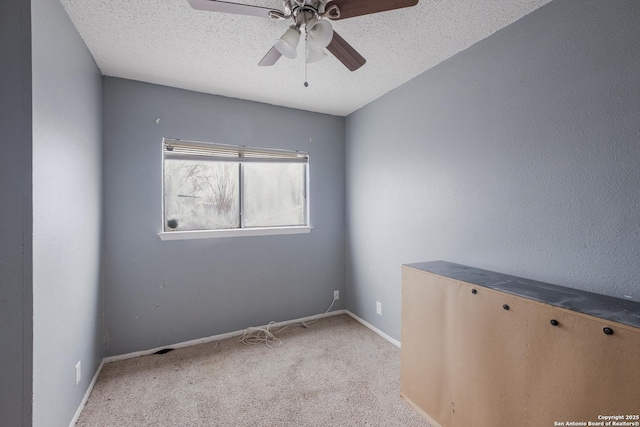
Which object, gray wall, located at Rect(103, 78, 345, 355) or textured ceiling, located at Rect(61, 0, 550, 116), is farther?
gray wall, located at Rect(103, 78, 345, 355)

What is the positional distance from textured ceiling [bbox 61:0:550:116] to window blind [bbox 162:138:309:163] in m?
0.51

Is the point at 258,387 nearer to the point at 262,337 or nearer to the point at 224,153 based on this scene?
the point at 262,337

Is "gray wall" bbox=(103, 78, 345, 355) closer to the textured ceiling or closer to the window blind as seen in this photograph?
the window blind

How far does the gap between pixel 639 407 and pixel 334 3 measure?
6.12ft

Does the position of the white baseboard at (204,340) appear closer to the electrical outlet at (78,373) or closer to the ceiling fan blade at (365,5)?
the electrical outlet at (78,373)

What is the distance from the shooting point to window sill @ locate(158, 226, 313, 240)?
2.40 meters

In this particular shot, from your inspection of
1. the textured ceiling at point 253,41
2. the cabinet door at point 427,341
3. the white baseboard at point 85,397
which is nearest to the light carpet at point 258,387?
the white baseboard at point 85,397

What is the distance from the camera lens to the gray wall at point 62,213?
3.89ft

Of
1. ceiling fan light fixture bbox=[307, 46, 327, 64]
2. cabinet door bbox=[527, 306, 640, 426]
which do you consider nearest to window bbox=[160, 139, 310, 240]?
ceiling fan light fixture bbox=[307, 46, 327, 64]

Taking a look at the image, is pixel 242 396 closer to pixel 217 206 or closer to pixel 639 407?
pixel 217 206

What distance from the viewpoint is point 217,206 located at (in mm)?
2682

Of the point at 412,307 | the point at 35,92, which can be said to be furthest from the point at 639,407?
the point at 35,92

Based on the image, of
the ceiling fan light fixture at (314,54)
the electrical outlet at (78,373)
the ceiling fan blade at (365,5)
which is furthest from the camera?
the electrical outlet at (78,373)

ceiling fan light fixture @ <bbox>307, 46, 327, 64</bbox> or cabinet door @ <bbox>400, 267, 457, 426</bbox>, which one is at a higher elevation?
ceiling fan light fixture @ <bbox>307, 46, 327, 64</bbox>
